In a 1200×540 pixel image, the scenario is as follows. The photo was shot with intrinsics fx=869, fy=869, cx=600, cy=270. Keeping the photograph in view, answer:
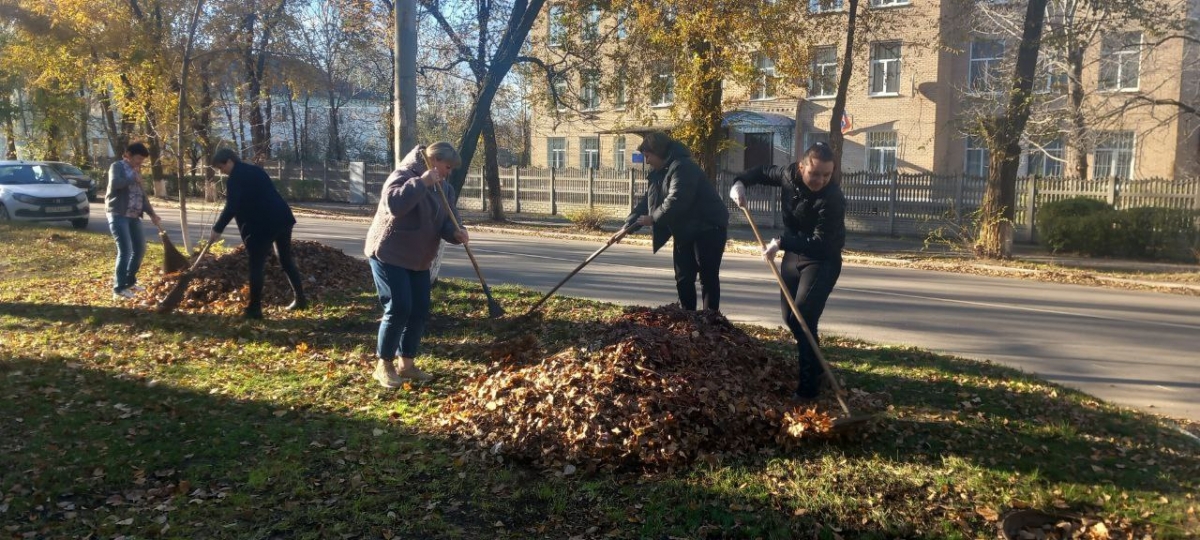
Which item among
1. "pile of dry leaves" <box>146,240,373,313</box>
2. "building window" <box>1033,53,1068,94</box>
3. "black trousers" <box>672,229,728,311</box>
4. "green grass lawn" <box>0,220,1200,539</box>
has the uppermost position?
"building window" <box>1033,53,1068,94</box>

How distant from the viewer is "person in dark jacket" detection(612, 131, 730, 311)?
23.7ft

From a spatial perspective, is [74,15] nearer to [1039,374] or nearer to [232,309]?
[232,309]

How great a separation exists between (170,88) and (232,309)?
13.7 m

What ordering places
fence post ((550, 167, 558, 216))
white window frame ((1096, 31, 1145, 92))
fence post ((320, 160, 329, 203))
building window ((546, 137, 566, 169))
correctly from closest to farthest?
1. white window frame ((1096, 31, 1145, 92))
2. fence post ((550, 167, 558, 216))
3. fence post ((320, 160, 329, 203))
4. building window ((546, 137, 566, 169))

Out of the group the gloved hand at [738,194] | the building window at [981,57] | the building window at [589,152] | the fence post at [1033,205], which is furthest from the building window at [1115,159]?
the gloved hand at [738,194]

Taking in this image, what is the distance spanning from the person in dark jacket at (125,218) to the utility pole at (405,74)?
309 centimetres

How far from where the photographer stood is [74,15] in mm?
21469

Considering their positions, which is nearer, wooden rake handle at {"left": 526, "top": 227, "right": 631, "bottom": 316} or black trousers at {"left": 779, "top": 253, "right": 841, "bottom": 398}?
black trousers at {"left": 779, "top": 253, "right": 841, "bottom": 398}

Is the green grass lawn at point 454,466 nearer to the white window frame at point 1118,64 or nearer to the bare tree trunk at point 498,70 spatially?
the bare tree trunk at point 498,70

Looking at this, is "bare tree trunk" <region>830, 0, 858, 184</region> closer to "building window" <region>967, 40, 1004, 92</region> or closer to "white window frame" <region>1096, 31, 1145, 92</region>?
"white window frame" <region>1096, 31, 1145, 92</region>

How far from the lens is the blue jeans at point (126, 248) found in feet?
32.8

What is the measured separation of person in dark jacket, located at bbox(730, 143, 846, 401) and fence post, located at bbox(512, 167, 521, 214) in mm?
26268

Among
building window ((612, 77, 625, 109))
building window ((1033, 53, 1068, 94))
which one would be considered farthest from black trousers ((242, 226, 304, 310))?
building window ((1033, 53, 1068, 94))

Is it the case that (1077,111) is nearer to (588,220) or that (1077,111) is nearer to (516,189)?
(588,220)
